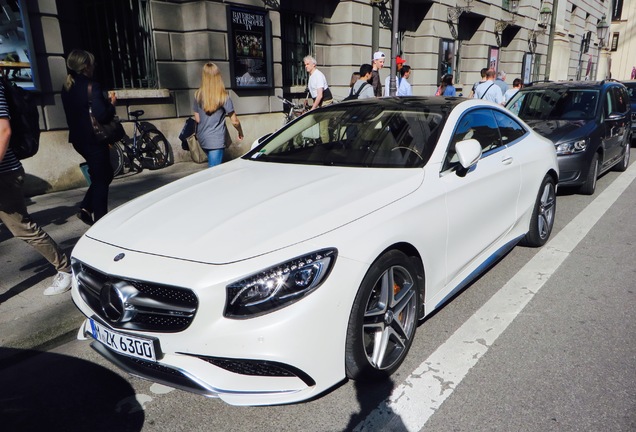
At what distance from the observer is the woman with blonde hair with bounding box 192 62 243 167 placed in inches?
220

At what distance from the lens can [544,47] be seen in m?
27.2

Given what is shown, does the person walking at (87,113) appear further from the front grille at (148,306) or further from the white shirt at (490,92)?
the white shirt at (490,92)

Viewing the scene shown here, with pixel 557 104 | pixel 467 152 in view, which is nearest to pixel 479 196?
pixel 467 152

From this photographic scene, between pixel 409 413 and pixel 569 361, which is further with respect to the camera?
pixel 569 361

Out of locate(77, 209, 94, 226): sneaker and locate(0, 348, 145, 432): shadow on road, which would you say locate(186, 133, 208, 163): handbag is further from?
locate(0, 348, 145, 432): shadow on road

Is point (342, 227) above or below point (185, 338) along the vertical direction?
above

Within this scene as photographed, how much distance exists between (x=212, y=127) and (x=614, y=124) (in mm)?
6176

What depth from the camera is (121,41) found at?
8.83 metres

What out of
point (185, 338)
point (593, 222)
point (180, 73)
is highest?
point (180, 73)

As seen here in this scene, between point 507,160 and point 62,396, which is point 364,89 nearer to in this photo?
point 507,160

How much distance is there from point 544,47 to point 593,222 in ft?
82.2

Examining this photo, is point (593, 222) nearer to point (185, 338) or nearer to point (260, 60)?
point (185, 338)

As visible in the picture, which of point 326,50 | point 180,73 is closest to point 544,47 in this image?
point 326,50

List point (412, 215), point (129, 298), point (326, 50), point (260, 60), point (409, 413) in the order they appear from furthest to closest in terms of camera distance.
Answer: point (326, 50) → point (260, 60) → point (412, 215) → point (409, 413) → point (129, 298)
